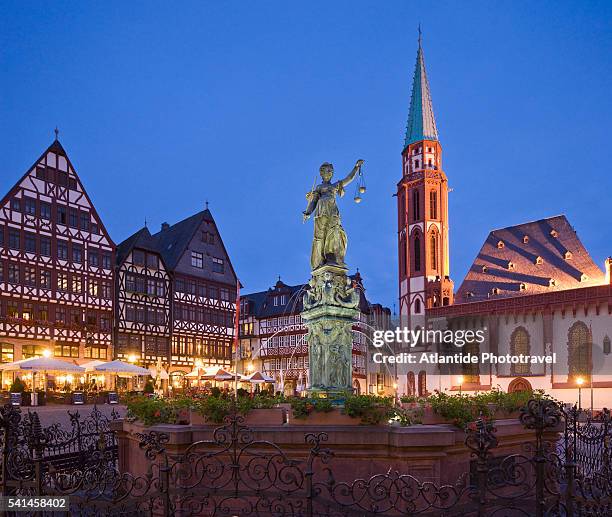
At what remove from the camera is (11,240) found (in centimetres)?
3812

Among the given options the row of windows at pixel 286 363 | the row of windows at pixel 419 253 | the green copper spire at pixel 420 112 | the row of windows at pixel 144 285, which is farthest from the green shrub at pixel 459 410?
the green copper spire at pixel 420 112

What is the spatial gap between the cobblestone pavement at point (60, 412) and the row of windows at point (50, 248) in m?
11.7

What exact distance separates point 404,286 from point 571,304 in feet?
65.1

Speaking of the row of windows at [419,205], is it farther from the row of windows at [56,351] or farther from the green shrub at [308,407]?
the green shrub at [308,407]

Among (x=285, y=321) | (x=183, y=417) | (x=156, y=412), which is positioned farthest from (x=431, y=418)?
(x=285, y=321)

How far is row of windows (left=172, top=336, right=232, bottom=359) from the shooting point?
163 feet

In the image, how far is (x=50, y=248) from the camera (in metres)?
40.2

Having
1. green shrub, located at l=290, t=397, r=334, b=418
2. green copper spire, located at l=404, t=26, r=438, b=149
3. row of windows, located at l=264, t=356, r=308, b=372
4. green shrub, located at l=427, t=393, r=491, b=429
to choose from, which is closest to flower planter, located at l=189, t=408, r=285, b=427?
green shrub, located at l=290, t=397, r=334, b=418

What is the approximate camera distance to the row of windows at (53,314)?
37938 millimetres

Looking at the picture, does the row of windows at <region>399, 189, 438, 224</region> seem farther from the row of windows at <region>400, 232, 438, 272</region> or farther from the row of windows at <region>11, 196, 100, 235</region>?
the row of windows at <region>11, 196, 100, 235</region>

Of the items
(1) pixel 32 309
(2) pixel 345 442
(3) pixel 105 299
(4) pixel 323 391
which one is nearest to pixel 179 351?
(3) pixel 105 299

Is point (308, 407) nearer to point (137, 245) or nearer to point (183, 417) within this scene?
point (183, 417)

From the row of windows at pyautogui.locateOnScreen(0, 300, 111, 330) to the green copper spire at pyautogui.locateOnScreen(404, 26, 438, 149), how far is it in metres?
36.1

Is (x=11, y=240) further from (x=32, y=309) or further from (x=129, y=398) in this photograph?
(x=129, y=398)
